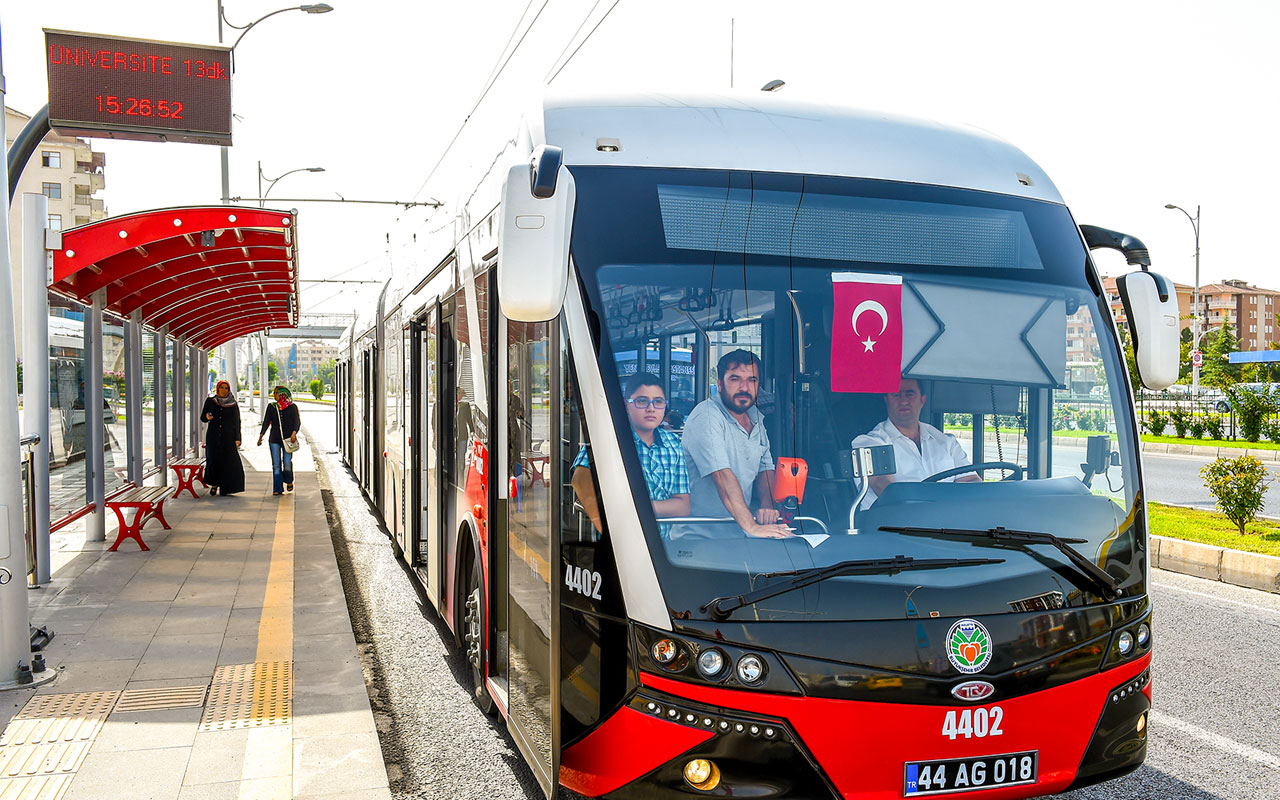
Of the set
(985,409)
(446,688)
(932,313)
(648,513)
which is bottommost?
(446,688)

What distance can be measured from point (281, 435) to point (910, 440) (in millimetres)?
13598

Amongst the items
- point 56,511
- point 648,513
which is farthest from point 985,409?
point 56,511

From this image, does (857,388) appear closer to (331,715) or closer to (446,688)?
(331,715)

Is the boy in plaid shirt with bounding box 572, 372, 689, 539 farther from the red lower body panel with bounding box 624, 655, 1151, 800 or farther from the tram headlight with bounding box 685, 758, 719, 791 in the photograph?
the tram headlight with bounding box 685, 758, 719, 791

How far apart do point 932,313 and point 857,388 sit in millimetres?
418

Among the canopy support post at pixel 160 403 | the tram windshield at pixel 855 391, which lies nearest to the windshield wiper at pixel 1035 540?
the tram windshield at pixel 855 391

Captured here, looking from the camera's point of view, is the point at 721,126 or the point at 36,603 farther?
the point at 36,603

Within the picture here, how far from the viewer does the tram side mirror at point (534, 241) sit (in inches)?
128

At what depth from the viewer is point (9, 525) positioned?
5.68 m

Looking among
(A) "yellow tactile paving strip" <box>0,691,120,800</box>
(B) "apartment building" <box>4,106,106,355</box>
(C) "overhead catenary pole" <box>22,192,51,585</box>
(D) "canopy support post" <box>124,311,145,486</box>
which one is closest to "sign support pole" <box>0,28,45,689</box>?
(A) "yellow tactile paving strip" <box>0,691,120,800</box>

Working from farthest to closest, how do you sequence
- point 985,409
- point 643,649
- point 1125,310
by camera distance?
point 1125,310
point 985,409
point 643,649

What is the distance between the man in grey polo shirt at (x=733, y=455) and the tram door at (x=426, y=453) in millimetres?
3380

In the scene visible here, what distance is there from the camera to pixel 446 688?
625cm

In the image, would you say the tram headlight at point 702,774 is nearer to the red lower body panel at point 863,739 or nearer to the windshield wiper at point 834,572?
the red lower body panel at point 863,739
